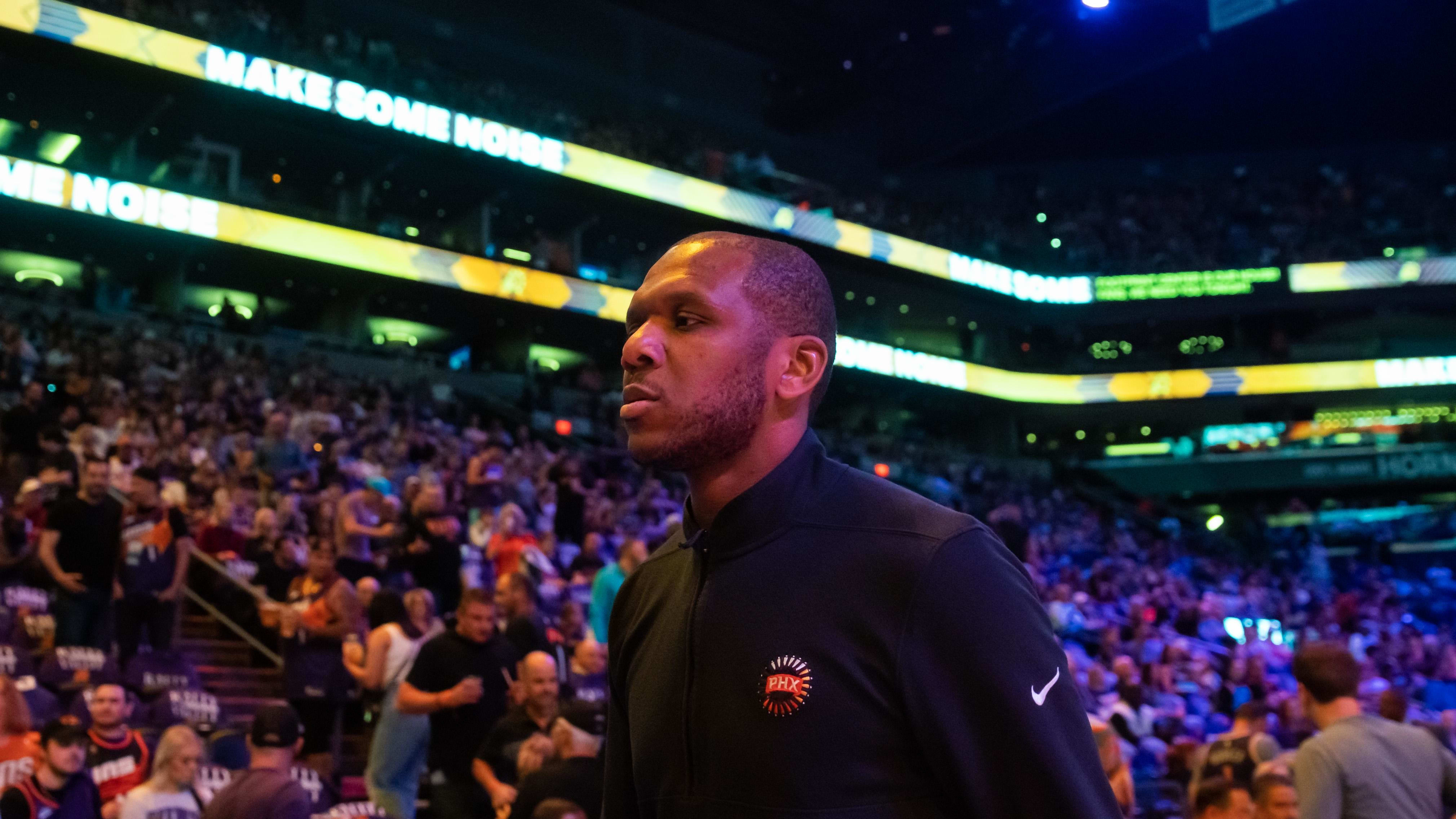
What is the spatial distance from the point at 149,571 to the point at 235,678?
1525 millimetres

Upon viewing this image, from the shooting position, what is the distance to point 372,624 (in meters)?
6.91

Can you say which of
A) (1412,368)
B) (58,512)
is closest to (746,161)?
(1412,368)

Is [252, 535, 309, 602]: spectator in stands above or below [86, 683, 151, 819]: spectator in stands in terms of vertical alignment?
above

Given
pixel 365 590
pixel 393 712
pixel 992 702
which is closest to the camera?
pixel 992 702

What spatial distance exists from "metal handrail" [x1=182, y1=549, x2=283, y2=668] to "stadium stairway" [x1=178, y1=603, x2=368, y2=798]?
0.29 feet

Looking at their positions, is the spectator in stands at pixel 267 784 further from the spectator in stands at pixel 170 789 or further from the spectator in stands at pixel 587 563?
the spectator in stands at pixel 587 563

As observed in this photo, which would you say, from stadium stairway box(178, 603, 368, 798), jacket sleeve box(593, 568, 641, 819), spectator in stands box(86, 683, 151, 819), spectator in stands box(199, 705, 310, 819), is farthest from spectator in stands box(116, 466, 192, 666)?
jacket sleeve box(593, 568, 641, 819)

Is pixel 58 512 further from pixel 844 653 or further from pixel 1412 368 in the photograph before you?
pixel 1412 368

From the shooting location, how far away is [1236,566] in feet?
84.4

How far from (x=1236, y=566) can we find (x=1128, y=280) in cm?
1124

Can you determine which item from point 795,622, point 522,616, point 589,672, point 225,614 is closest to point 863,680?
point 795,622

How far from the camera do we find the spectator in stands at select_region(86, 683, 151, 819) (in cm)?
552

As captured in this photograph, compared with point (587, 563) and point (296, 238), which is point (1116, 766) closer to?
point (587, 563)

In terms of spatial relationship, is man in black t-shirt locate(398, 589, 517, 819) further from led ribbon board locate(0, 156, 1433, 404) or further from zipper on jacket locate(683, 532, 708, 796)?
led ribbon board locate(0, 156, 1433, 404)
